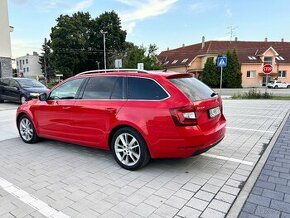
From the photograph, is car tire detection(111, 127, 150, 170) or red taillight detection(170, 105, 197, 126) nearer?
red taillight detection(170, 105, 197, 126)

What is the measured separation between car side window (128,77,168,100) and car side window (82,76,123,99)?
0.23m

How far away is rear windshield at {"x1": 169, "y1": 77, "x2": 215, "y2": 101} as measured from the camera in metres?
4.15

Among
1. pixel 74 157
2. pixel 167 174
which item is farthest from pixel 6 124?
pixel 167 174

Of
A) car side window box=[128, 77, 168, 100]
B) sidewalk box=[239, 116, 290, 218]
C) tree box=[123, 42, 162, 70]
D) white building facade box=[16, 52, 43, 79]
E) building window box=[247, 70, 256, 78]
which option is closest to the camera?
sidewalk box=[239, 116, 290, 218]

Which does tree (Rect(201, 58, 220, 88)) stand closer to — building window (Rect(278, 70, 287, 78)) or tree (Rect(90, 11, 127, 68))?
building window (Rect(278, 70, 287, 78))

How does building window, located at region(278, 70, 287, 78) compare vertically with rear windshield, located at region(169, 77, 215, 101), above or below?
above

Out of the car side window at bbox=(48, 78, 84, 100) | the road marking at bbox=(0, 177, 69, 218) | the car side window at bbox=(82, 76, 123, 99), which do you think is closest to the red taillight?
the car side window at bbox=(82, 76, 123, 99)

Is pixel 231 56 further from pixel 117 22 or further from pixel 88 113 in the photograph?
pixel 88 113

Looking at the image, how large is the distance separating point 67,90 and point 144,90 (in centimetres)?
194

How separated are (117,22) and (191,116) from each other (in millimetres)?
54058

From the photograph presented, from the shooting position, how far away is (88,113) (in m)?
4.82

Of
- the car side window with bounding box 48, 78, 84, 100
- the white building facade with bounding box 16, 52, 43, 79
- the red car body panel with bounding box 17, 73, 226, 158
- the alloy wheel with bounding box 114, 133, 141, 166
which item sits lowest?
the alloy wheel with bounding box 114, 133, 141, 166

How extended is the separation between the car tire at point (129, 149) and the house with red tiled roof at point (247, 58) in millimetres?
41716

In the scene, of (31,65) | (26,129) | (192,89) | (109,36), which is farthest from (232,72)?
(31,65)
